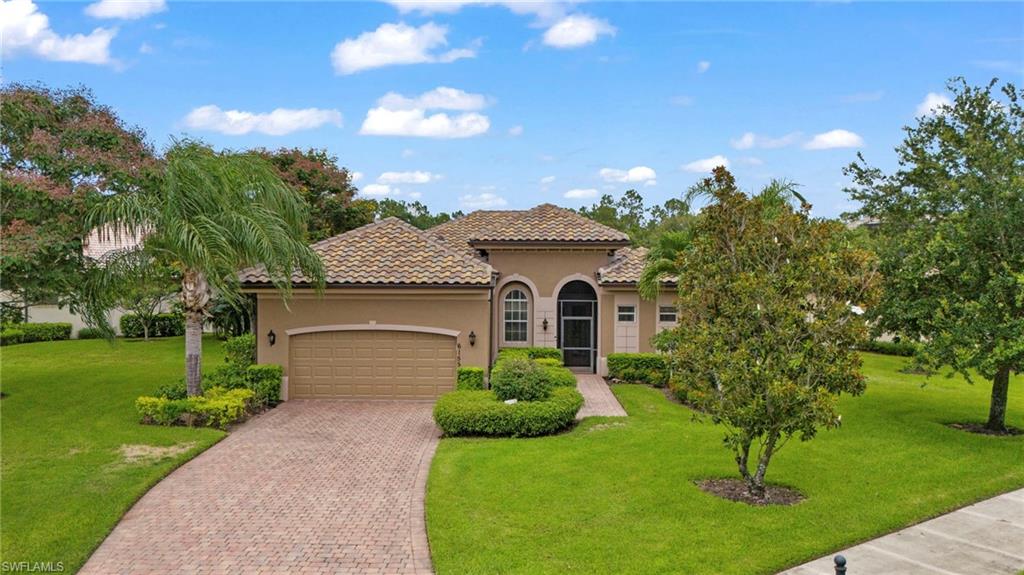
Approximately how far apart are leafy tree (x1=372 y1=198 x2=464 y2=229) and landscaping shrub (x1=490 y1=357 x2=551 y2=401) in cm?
5084

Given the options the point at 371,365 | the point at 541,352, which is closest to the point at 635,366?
the point at 541,352

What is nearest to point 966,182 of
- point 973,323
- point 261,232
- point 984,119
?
point 984,119

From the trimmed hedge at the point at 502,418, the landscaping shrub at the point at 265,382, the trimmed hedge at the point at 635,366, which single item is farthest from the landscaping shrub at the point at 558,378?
the landscaping shrub at the point at 265,382

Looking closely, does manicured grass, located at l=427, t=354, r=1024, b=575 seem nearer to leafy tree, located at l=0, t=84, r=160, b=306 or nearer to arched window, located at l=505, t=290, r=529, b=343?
arched window, located at l=505, t=290, r=529, b=343

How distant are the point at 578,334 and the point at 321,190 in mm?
15979

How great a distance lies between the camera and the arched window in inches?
871

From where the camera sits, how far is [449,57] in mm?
21281

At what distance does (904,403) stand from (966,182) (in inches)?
268

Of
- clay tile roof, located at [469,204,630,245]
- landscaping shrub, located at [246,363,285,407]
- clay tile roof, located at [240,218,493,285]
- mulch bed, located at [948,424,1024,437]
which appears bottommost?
mulch bed, located at [948,424,1024,437]

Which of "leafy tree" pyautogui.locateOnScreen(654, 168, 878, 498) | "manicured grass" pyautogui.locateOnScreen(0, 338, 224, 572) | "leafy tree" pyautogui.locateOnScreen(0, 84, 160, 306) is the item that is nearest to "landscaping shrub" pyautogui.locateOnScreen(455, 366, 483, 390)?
"manicured grass" pyautogui.locateOnScreen(0, 338, 224, 572)

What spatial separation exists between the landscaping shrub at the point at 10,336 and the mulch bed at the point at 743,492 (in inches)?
1313

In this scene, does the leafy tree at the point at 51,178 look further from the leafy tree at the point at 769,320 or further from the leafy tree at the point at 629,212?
the leafy tree at the point at 629,212

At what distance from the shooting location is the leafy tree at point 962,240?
12.0m

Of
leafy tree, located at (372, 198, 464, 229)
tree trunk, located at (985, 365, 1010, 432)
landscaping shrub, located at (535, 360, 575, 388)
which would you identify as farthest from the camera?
leafy tree, located at (372, 198, 464, 229)
